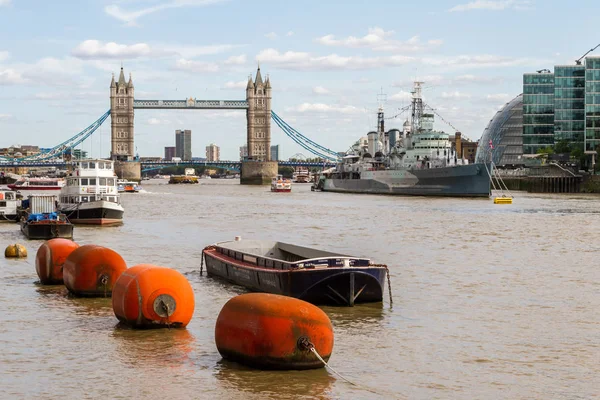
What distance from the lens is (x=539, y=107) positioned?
6093 inches

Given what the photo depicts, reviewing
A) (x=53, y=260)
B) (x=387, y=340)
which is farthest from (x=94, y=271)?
(x=387, y=340)

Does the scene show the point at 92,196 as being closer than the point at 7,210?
Yes

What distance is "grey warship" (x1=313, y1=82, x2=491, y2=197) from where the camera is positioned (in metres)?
96.7

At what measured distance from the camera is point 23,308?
2141cm

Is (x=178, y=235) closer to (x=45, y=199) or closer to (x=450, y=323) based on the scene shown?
(x=45, y=199)

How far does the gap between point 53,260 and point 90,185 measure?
2947 centimetres

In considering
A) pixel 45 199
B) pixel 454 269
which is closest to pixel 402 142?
pixel 45 199

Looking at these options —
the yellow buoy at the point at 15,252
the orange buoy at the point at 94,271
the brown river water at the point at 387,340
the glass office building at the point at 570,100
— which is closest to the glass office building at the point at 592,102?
the glass office building at the point at 570,100

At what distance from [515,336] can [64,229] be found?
86.8 feet

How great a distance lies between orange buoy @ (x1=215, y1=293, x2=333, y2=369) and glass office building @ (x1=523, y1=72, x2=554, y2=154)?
145650 millimetres

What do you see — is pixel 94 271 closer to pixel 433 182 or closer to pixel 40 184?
pixel 433 182

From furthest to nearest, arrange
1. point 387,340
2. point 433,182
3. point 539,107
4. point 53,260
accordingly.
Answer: point 539,107
point 433,182
point 53,260
point 387,340

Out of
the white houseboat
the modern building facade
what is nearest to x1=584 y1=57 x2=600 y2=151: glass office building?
the modern building facade

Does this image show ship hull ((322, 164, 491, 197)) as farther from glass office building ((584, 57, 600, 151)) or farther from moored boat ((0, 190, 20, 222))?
moored boat ((0, 190, 20, 222))
